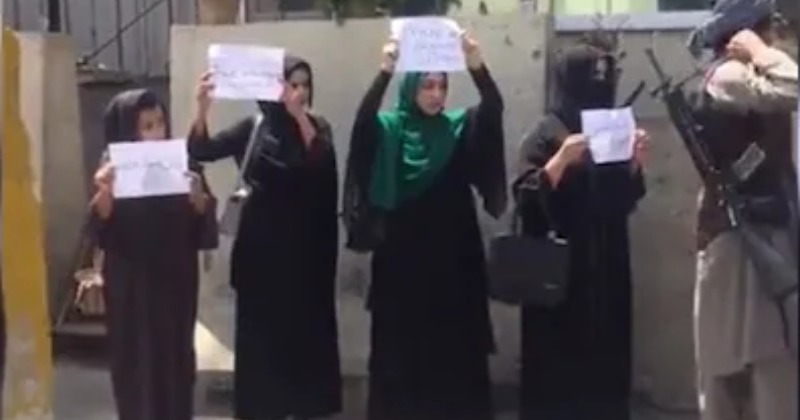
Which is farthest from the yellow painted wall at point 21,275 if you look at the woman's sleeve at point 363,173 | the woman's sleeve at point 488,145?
the woman's sleeve at point 488,145

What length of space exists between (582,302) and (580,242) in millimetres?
224

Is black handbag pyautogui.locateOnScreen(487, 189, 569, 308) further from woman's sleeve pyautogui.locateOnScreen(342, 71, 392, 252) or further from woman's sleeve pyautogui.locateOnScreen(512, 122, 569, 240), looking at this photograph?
woman's sleeve pyautogui.locateOnScreen(342, 71, 392, 252)

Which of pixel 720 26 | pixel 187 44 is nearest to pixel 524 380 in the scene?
pixel 720 26

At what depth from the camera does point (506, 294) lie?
20.0 ft

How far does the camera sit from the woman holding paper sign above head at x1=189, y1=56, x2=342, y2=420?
246 inches

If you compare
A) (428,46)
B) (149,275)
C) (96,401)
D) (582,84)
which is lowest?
(96,401)

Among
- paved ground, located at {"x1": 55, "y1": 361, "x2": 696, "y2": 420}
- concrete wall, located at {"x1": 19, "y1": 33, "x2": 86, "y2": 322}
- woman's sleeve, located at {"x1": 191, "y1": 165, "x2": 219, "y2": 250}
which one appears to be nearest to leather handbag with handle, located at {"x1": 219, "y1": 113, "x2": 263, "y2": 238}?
woman's sleeve, located at {"x1": 191, "y1": 165, "x2": 219, "y2": 250}

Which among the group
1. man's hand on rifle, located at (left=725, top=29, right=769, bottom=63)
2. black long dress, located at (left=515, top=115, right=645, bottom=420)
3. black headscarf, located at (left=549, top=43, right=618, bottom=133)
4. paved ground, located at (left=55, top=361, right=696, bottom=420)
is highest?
man's hand on rifle, located at (left=725, top=29, right=769, bottom=63)

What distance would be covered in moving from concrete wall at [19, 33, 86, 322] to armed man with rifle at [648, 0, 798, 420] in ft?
12.6

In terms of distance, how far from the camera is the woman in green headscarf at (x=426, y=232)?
20.2 ft

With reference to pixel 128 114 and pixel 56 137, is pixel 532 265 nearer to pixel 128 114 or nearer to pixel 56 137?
pixel 128 114

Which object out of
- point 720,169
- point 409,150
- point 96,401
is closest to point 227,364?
point 96,401

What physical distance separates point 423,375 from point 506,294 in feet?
1.70

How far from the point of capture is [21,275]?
248 inches
